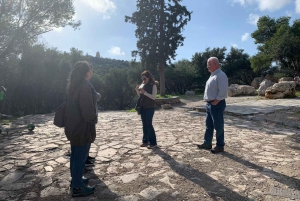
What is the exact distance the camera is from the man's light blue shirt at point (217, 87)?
161 inches

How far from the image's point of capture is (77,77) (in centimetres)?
275

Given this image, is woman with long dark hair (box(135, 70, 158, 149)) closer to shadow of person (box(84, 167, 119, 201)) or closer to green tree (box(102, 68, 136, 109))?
shadow of person (box(84, 167, 119, 201))

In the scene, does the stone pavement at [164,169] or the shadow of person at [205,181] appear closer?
the shadow of person at [205,181]

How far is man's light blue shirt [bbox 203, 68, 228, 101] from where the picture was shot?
4078mm

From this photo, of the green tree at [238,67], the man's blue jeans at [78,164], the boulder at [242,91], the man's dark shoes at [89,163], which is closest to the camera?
the man's blue jeans at [78,164]

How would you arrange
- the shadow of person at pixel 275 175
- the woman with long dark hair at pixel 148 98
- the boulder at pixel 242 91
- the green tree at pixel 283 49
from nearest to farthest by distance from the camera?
the shadow of person at pixel 275 175, the woman with long dark hair at pixel 148 98, the boulder at pixel 242 91, the green tree at pixel 283 49

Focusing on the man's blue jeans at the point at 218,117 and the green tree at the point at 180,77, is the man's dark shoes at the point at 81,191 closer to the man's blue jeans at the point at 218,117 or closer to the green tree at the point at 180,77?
the man's blue jeans at the point at 218,117

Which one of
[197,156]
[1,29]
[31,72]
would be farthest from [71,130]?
[31,72]

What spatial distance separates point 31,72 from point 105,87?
1049 centimetres

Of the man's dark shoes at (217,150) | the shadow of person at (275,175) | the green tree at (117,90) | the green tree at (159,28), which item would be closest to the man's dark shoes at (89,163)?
the man's dark shoes at (217,150)

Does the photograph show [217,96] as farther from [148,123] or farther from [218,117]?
[148,123]

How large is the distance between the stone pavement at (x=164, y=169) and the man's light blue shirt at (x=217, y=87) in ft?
3.74

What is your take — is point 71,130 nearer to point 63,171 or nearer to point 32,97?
point 63,171

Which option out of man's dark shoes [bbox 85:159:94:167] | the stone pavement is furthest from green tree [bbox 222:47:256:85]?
man's dark shoes [bbox 85:159:94:167]
